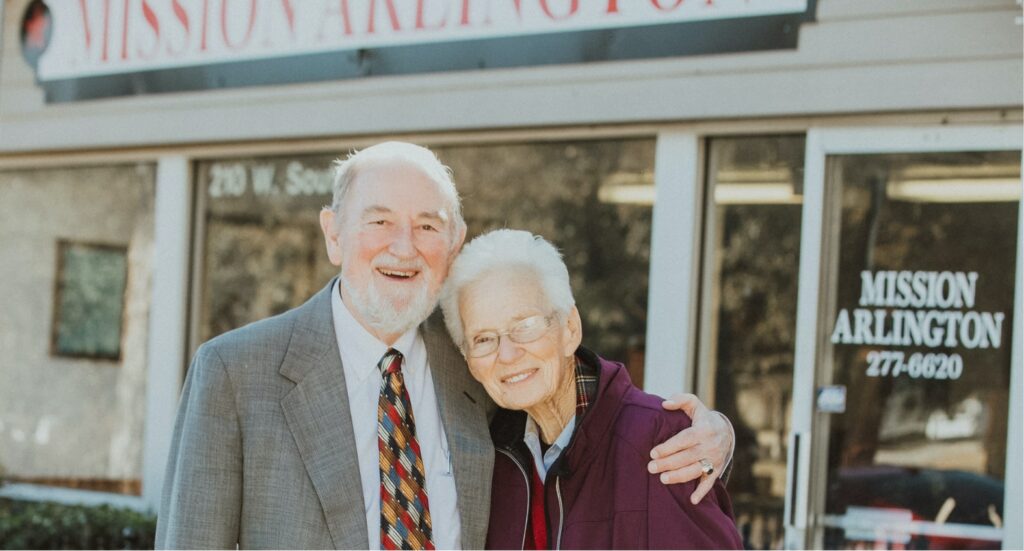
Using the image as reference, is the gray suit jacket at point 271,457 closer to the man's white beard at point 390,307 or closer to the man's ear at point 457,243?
the man's white beard at point 390,307

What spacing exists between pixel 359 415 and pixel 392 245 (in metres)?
0.37

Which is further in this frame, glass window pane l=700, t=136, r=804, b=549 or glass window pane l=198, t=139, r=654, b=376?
glass window pane l=198, t=139, r=654, b=376

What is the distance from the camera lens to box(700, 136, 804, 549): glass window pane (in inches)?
173

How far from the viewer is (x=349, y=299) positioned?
2.43 m

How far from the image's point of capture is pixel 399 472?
7.53ft

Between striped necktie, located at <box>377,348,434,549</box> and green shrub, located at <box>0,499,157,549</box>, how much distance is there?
3.32m

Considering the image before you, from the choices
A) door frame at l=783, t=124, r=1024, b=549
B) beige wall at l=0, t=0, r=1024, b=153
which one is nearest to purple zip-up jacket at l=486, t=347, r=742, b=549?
door frame at l=783, t=124, r=1024, b=549

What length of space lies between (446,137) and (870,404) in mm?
2122

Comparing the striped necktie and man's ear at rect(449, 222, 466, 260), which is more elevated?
man's ear at rect(449, 222, 466, 260)

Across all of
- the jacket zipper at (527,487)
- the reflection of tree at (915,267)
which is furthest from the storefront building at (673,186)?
the jacket zipper at (527,487)

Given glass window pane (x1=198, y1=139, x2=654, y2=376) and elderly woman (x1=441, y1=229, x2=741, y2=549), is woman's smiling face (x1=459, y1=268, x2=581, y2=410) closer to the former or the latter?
elderly woman (x1=441, y1=229, x2=741, y2=549)

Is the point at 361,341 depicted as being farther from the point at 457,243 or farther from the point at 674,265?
the point at 674,265

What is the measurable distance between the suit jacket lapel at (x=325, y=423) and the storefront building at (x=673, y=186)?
230 centimetres

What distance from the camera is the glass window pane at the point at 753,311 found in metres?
4.39
